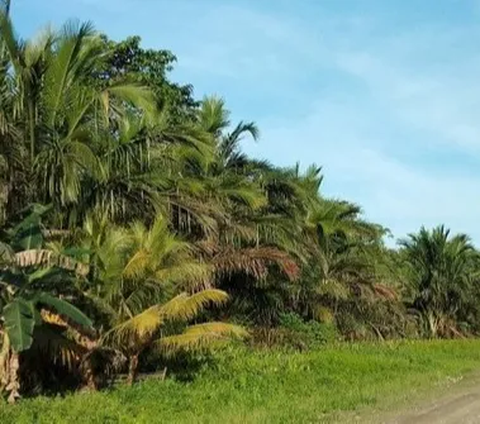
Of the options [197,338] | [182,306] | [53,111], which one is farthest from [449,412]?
[53,111]

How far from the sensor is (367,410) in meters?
13.8

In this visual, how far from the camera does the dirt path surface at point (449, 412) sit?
1271cm

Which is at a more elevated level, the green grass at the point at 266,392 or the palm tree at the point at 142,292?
the palm tree at the point at 142,292

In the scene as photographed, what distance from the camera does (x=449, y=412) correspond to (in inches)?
546

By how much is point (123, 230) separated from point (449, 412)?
752 cm

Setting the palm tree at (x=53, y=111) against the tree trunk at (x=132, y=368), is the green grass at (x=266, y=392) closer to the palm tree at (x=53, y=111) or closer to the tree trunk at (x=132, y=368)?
the tree trunk at (x=132, y=368)

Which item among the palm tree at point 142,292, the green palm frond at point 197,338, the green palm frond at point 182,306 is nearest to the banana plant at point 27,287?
the palm tree at point 142,292

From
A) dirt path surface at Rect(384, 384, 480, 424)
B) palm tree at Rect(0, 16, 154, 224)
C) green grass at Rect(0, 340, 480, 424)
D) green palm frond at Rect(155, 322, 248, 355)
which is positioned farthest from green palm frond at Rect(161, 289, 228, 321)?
dirt path surface at Rect(384, 384, 480, 424)

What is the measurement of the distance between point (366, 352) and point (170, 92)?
40.7 feet

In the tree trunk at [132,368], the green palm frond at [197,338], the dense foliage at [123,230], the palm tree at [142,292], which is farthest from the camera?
the green palm frond at [197,338]

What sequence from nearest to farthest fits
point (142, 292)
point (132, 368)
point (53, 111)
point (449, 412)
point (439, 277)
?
point (449, 412)
point (132, 368)
point (142, 292)
point (53, 111)
point (439, 277)

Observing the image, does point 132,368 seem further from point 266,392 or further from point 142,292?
point 266,392

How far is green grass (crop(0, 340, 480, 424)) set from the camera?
40.6ft

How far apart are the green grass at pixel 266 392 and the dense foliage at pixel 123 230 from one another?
97 cm
